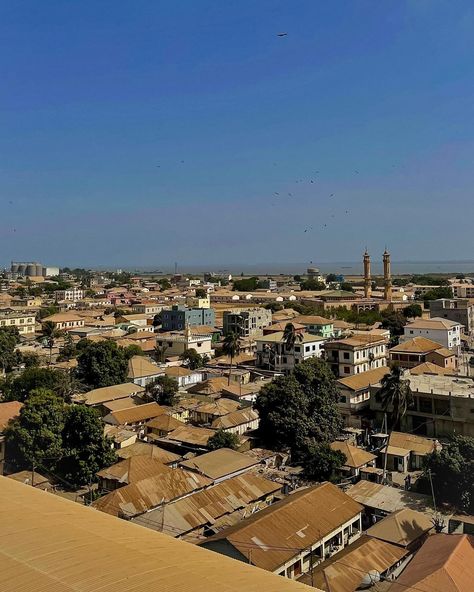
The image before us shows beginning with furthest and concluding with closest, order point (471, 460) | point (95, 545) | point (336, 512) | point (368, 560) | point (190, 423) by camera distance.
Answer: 1. point (190, 423)
2. point (471, 460)
3. point (336, 512)
4. point (368, 560)
5. point (95, 545)

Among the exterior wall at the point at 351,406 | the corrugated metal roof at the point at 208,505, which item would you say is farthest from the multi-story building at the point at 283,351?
the corrugated metal roof at the point at 208,505

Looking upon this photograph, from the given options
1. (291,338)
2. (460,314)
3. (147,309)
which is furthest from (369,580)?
(147,309)

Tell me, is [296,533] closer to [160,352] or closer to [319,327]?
[160,352]

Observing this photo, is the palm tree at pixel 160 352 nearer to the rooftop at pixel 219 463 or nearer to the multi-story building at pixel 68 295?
the rooftop at pixel 219 463

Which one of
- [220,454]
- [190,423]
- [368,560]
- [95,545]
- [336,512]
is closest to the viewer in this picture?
[95,545]

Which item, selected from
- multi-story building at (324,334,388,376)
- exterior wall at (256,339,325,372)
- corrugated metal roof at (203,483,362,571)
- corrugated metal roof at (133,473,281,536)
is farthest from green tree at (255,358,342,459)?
exterior wall at (256,339,325,372)

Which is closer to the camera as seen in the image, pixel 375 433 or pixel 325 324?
pixel 375 433

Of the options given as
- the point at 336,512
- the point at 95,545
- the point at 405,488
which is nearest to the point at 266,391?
the point at 405,488

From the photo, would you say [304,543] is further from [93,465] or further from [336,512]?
[93,465]
